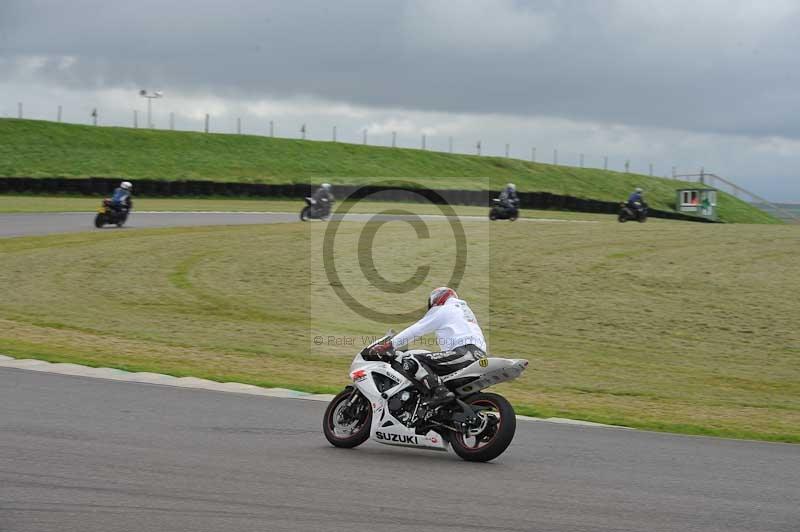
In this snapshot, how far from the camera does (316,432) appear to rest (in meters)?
9.82

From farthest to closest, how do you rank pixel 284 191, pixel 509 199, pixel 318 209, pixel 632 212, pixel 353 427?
1. pixel 284 191
2. pixel 632 212
3. pixel 509 199
4. pixel 318 209
5. pixel 353 427

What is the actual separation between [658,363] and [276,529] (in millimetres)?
12417

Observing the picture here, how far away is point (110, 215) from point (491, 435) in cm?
2689

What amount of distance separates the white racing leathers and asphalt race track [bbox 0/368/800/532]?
82 centimetres

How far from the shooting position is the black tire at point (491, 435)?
834 centimetres

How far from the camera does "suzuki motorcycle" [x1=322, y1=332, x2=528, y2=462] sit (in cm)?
842

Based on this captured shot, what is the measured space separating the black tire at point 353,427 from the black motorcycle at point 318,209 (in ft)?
90.4

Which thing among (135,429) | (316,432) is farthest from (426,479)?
(135,429)

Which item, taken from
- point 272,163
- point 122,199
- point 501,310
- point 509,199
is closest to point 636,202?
point 509,199

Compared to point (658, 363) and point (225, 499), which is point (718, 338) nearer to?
point (658, 363)

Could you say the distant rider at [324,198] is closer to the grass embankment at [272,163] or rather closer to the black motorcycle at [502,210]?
the black motorcycle at [502,210]

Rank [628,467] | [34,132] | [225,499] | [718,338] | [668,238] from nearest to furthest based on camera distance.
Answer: [225,499], [628,467], [718,338], [668,238], [34,132]

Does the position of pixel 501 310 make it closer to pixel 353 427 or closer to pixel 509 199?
pixel 353 427

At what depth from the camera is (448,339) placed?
28.9 ft
